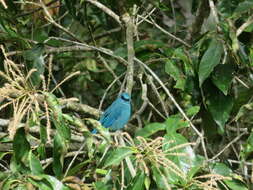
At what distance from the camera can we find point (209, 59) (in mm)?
2852

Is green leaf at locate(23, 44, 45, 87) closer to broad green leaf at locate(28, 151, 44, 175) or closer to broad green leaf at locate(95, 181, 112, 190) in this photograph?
broad green leaf at locate(28, 151, 44, 175)

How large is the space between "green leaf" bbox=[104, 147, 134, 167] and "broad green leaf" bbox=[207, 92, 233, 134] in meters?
0.90

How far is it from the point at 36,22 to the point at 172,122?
2.14 meters

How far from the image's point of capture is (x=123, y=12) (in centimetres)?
358

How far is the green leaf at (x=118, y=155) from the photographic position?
2.22 metres

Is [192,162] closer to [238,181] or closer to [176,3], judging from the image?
[238,181]

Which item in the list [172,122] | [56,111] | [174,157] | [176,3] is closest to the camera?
[56,111]

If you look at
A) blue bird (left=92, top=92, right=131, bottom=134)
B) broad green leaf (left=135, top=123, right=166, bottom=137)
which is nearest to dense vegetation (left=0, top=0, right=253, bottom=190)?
broad green leaf (left=135, top=123, right=166, bottom=137)

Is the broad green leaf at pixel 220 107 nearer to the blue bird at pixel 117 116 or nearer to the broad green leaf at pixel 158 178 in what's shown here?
the blue bird at pixel 117 116

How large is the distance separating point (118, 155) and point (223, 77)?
3.04 ft

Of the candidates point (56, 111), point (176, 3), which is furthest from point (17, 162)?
point (176, 3)

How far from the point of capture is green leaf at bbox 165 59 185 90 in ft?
10.4

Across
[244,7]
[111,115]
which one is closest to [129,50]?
[244,7]

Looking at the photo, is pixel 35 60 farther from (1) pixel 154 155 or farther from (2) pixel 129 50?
(1) pixel 154 155
